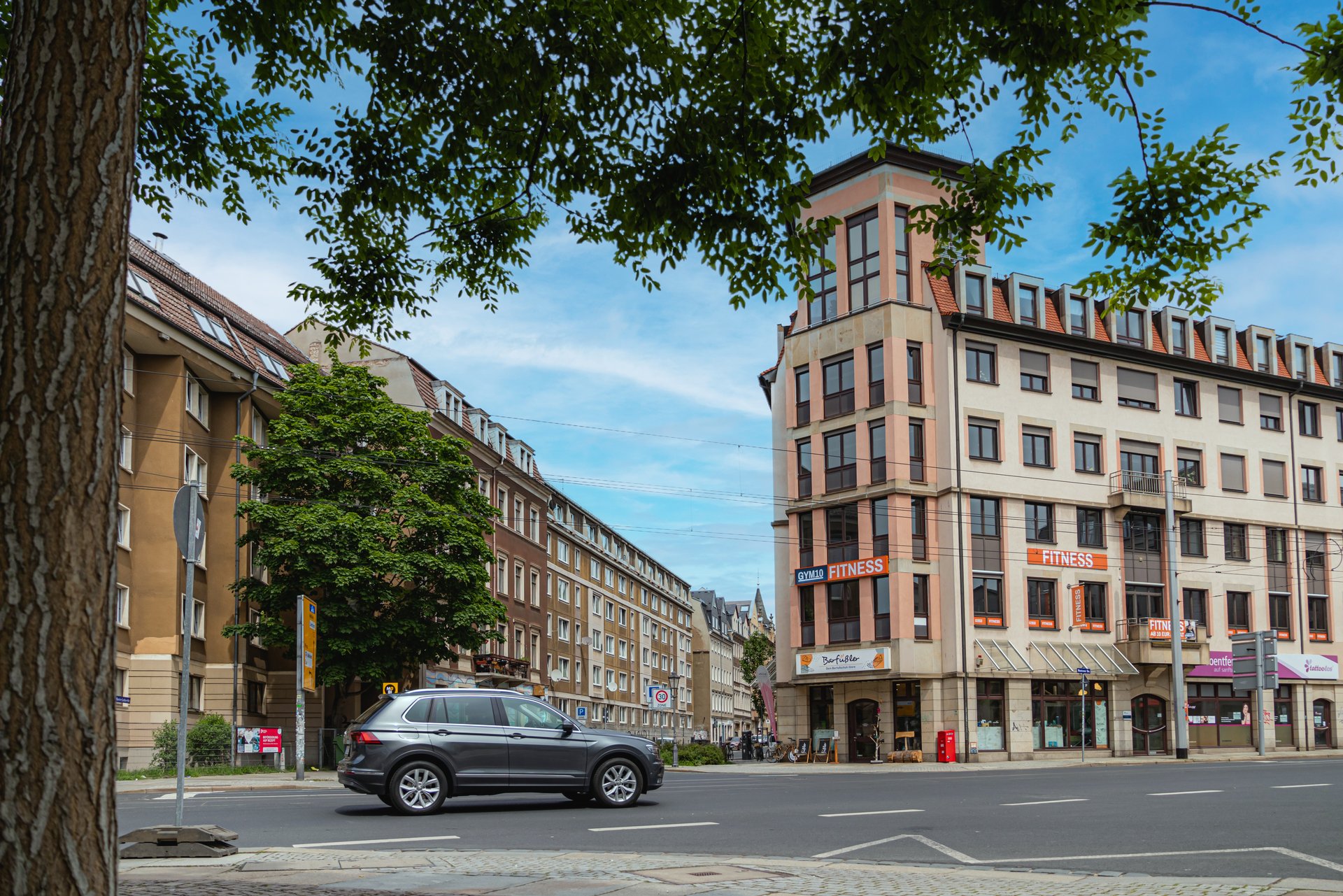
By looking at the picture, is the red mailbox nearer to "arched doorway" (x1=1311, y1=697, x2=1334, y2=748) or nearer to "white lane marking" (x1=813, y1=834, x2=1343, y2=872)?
"arched doorway" (x1=1311, y1=697, x2=1334, y2=748)

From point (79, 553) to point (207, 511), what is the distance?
38562 mm

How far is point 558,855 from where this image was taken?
11.2 metres

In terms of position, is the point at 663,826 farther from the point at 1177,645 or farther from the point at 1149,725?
the point at 1149,725

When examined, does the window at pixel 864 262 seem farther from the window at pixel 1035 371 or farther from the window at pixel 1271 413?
the window at pixel 1271 413

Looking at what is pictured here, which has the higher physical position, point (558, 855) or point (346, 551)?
point (346, 551)

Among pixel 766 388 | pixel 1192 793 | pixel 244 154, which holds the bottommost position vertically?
pixel 1192 793

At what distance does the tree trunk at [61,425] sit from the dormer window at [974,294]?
45.5 metres

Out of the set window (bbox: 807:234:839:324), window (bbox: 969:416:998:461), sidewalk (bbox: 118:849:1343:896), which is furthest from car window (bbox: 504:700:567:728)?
window (bbox: 807:234:839:324)

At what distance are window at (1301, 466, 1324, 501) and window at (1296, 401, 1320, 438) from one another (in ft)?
4.99

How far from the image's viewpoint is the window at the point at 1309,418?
5548 cm

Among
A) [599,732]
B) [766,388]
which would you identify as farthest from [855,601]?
[599,732]

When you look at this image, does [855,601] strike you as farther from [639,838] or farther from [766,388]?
[639,838]

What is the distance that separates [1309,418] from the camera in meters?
55.9

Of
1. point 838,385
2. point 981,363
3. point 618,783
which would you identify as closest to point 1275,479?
point 981,363
